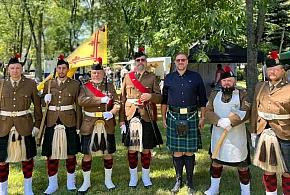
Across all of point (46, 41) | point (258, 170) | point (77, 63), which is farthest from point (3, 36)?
point (258, 170)

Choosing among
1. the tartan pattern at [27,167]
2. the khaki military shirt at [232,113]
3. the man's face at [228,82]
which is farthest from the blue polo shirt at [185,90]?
the tartan pattern at [27,167]

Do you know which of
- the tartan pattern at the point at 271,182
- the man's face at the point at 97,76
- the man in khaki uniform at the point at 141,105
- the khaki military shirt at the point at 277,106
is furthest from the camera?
the man in khaki uniform at the point at 141,105

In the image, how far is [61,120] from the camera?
150 inches

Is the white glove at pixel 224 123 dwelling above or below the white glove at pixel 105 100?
below

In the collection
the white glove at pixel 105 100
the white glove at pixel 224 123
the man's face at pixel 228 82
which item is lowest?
the white glove at pixel 224 123

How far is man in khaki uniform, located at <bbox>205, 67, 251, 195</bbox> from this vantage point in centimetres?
343

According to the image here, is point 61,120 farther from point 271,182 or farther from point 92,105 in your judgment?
point 271,182

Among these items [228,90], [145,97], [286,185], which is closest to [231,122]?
[228,90]

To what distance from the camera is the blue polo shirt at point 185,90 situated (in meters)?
3.77

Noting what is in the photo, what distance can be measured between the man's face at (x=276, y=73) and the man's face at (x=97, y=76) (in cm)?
195

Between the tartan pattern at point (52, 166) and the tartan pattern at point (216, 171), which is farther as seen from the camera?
the tartan pattern at point (52, 166)

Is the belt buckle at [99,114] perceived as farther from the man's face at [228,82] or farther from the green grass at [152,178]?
the man's face at [228,82]

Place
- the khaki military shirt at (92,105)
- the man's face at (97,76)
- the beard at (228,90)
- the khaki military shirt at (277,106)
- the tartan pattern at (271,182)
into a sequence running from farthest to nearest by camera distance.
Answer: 1. the man's face at (97,76)
2. the khaki military shirt at (92,105)
3. the beard at (228,90)
4. the tartan pattern at (271,182)
5. the khaki military shirt at (277,106)

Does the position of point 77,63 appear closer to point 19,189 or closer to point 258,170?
point 19,189
